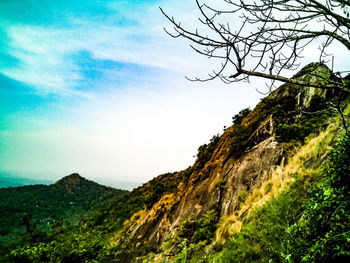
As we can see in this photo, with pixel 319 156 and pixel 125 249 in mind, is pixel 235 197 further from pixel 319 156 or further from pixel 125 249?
pixel 125 249

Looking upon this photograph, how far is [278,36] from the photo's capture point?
2.89m

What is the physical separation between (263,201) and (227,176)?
4065 millimetres

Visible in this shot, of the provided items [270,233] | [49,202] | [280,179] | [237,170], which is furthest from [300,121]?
[49,202]

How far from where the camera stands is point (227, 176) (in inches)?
413

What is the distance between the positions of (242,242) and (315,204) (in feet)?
8.21

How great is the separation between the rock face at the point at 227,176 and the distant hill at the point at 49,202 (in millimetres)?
59803

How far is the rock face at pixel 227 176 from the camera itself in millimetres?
8719

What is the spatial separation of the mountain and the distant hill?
6263 cm

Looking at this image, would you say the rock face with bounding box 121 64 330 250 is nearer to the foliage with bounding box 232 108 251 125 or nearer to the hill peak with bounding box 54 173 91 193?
the foliage with bounding box 232 108 251 125

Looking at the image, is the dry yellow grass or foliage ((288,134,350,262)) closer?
foliage ((288,134,350,262))

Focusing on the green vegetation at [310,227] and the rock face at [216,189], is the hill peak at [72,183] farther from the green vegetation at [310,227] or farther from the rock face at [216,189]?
the green vegetation at [310,227]

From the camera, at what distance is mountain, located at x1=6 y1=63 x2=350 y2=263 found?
9.63ft

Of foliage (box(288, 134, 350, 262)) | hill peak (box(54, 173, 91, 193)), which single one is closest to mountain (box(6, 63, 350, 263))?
foliage (box(288, 134, 350, 262))

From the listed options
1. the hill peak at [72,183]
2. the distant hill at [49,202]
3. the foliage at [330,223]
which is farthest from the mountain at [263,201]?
the hill peak at [72,183]
